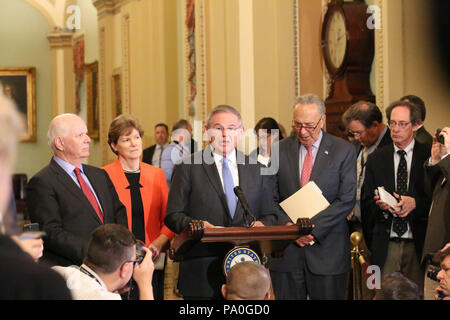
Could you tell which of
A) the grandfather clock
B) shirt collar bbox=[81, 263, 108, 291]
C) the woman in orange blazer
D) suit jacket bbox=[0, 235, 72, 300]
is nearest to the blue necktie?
the woman in orange blazer

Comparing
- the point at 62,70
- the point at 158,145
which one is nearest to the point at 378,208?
the point at 158,145

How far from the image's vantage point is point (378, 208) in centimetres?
516

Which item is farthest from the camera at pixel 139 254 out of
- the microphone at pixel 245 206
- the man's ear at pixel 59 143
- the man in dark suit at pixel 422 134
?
the man in dark suit at pixel 422 134

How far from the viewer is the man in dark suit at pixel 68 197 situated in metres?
4.16

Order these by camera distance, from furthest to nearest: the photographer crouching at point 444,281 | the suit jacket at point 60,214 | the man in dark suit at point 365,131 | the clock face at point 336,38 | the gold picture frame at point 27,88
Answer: the gold picture frame at point 27,88
the clock face at point 336,38
the man in dark suit at point 365,131
the suit jacket at point 60,214
the photographer crouching at point 444,281

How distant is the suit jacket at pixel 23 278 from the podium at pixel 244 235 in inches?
91.0

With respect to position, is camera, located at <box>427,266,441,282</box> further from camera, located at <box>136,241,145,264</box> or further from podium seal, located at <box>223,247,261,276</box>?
camera, located at <box>136,241,145,264</box>

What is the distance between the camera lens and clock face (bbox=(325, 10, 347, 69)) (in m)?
8.06

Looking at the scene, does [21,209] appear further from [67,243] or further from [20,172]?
[67,243]

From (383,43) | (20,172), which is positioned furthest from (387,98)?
(20,172)

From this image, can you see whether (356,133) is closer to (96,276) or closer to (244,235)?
(244,235)

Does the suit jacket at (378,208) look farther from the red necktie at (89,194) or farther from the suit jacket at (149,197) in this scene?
the red necktie at (89,194)

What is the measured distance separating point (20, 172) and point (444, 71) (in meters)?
16.1

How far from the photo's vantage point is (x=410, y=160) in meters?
5.23
